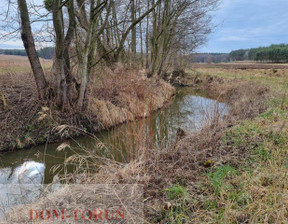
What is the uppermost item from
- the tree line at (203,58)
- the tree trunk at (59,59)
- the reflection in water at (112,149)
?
the tree line at (203,58)

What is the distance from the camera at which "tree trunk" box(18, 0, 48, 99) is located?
4735 millimetres

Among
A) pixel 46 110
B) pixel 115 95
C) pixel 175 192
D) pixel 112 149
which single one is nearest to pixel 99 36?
pixel 115 95

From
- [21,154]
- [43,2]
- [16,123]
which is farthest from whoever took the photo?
[16,123]

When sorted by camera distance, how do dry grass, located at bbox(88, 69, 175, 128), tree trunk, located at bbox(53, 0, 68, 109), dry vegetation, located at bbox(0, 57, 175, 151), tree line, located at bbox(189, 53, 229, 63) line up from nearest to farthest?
1. tree trunk, located at bbox(53, 0, 68, 109)
2. dry vegetation, located at bbox(0, 57, 175, 151)
3. dry grass, located at bbox(88, 69, 175, 128)
4. tree line, located at bbox(189, 53, 229, 63)

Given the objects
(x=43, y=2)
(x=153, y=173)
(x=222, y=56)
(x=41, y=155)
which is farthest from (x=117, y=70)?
(x=222, y=56)

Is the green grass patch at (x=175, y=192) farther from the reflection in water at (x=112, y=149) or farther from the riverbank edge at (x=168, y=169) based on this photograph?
the reflection in water at (x=112, y=149)

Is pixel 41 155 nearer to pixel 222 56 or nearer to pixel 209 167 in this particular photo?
pixel 209 167

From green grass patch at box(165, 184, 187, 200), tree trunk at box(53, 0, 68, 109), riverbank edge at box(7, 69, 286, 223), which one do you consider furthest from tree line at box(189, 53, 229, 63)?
green grass patch at box(165, 184, 187, 200)

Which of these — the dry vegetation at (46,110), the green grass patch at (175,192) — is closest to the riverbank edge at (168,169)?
the green grass patch at (175,192)

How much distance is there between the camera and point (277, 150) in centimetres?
252

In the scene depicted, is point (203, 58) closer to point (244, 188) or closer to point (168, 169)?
point (168, 169)

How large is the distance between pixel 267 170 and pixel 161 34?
34.0ft

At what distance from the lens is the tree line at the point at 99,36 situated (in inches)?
199

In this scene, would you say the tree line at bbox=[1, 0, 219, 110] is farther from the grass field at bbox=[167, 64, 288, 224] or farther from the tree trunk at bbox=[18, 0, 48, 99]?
the grass field at bbox=[167, 64, 288, 224]
